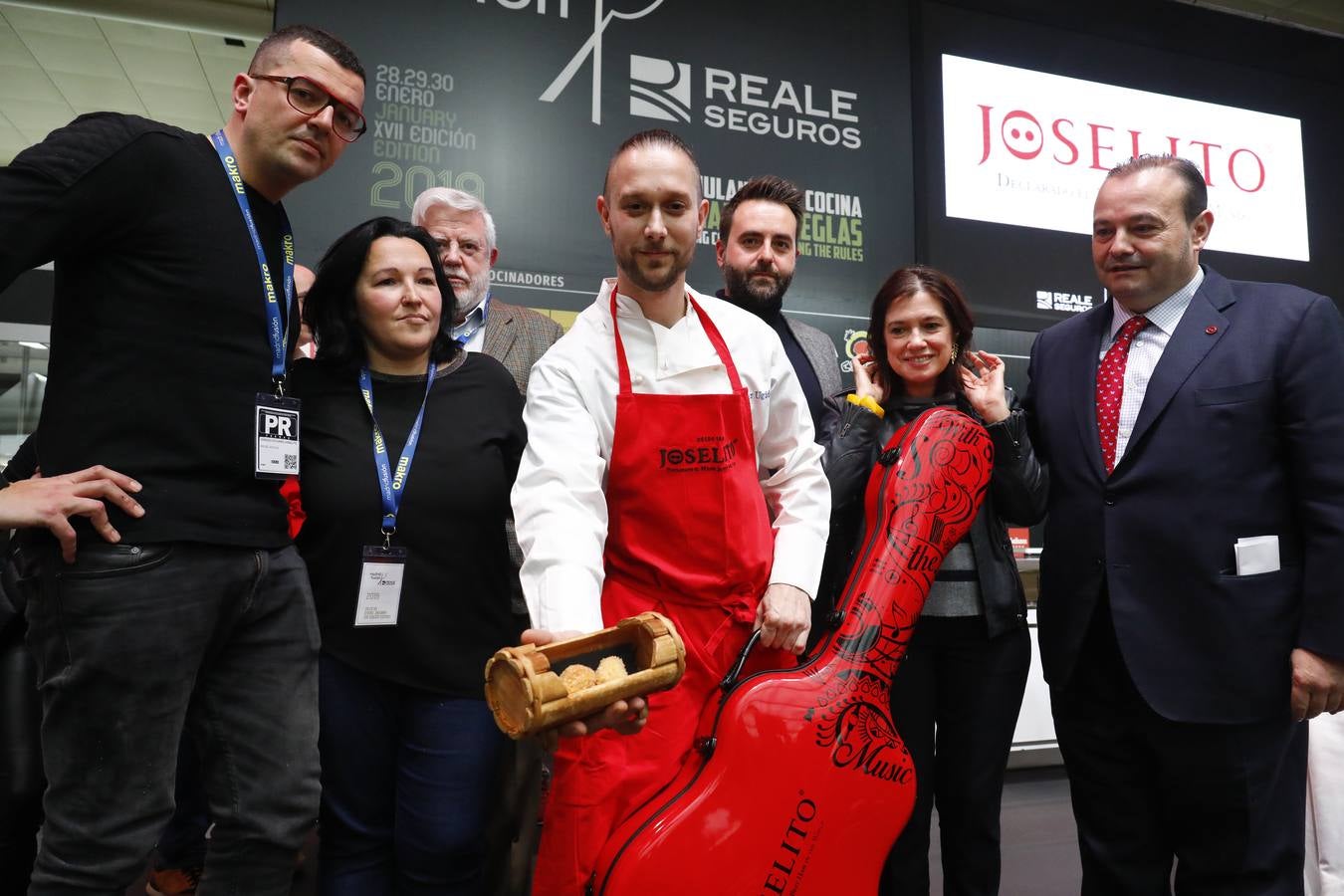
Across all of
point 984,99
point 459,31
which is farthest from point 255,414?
point 984,99

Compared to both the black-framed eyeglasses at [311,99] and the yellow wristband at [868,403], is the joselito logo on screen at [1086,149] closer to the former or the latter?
the yellow wristband at [868,403]

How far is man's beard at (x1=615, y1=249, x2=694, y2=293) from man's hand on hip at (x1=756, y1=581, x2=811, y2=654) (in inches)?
20.9

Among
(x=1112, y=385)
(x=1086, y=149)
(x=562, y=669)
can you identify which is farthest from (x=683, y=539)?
(x=1086, y=149)

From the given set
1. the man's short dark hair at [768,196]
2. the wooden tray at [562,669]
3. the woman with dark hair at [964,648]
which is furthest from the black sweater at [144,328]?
the man's short dark hair at [768,196]

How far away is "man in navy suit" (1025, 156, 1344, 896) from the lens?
1.60m

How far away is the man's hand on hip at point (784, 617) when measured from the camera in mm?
1388

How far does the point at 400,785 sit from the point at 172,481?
2.14 feet

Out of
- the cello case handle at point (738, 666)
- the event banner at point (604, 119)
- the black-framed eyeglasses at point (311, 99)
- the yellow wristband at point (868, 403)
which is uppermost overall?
the event banner at point (604, 119)

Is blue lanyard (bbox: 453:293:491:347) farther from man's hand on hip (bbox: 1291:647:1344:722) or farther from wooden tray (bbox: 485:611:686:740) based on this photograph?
man's hand on hip (bbox: 1291:647:1344:722)

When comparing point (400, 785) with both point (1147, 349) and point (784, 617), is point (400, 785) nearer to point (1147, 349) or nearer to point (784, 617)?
point (784, 617)

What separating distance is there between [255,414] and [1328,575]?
1866 mm

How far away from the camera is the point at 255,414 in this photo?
1.34m

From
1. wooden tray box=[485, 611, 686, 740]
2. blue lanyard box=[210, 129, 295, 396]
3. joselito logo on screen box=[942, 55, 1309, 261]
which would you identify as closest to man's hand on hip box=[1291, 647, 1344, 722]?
wooden tray box=[485, 611, 686, 740]

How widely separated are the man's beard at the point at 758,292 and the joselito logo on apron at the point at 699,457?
3.57 ft
